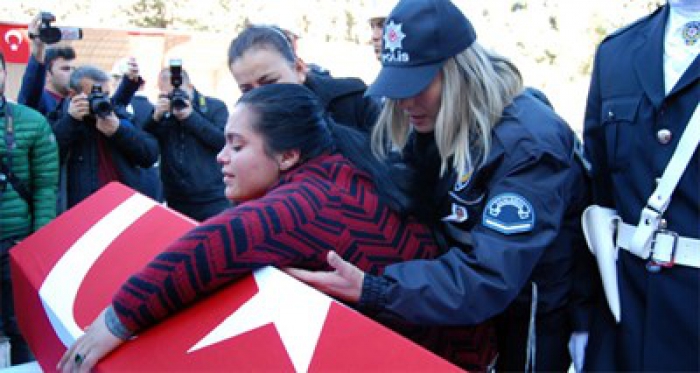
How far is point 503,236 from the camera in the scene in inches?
54.6

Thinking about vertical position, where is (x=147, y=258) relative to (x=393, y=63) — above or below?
below

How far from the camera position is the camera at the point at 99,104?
3.57 metres

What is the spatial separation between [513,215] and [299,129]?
1.93 ft

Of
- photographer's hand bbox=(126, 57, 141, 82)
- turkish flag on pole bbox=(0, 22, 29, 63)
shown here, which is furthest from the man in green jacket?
turkish flag on pole bbox=(0, 22, 29, 63)

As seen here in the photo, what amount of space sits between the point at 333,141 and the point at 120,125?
2.37 meters

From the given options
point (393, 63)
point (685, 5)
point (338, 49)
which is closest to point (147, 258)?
point (393, 63)

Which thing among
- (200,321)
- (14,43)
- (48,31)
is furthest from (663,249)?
(14,43)

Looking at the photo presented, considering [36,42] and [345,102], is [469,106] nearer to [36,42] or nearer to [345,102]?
[345,102]

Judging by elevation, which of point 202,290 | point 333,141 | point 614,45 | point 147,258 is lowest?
point 147,258

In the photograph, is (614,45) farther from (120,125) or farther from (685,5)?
(120,125)

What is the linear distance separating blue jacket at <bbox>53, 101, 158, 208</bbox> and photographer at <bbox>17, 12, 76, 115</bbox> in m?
0.21

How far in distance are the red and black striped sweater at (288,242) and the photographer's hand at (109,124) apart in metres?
2.38

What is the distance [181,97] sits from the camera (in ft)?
12.4

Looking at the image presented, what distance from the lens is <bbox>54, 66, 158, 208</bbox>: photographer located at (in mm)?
3596
